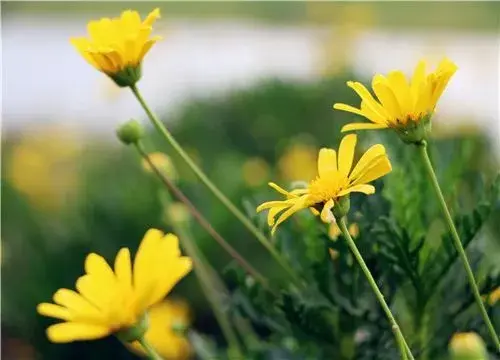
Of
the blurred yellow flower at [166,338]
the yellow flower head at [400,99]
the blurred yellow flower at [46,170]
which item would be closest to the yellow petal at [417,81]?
the yellow flower head at [400,99]

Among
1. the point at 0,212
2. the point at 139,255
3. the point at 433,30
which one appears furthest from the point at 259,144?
the point at 433,30

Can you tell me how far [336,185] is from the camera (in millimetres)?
566

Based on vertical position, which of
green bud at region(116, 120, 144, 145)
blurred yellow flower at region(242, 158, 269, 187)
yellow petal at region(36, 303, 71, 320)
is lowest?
blurred yellow flower at region(242, 158, 269, 187)

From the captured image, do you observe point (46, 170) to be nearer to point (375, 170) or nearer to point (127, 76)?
point (127, 76)

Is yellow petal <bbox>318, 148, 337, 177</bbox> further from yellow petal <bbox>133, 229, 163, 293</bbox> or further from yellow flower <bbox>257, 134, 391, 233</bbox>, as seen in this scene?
yellow petal <bbox>133, 229, 163, 293</bbox>

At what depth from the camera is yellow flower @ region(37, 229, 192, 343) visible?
0.54 metres

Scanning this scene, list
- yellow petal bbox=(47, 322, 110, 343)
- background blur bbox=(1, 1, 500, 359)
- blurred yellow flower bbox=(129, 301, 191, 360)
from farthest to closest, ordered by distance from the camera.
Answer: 1. background blur bbox=(1, 1, 500, 359)
2. blurred yellow flower bbox=(129, 301, 191, 360)
3. yellow petal bbox=(47, 322, 110, 343)

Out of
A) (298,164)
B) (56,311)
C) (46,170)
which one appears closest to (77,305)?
(56,311)

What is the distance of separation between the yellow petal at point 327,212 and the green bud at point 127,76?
0.57ft

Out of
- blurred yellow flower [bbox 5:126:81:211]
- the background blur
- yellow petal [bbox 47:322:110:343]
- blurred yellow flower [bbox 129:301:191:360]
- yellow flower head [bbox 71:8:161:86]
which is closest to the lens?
yellow petal [bbox 47:322:110:343]

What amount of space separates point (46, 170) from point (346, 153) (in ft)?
4.78

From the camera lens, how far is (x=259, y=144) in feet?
6.72

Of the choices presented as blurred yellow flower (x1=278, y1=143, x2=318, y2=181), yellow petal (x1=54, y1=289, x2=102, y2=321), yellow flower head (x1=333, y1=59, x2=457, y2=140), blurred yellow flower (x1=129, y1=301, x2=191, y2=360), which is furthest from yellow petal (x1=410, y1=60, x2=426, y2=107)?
blurred yellow flower (x1=278, y1=143, x2=318, y2=181)

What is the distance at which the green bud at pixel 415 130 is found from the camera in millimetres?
578
